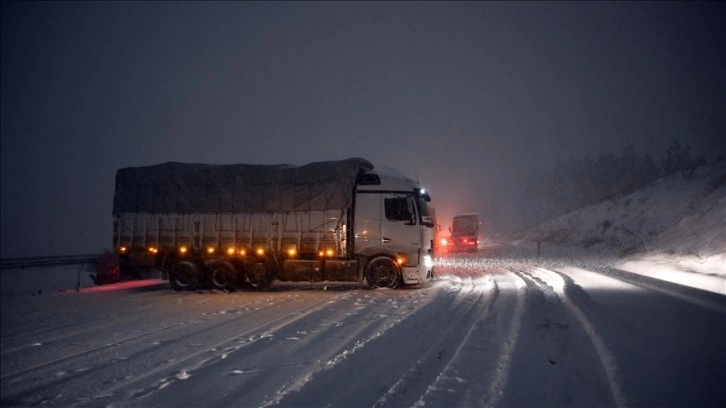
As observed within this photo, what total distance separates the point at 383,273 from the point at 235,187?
5482mm

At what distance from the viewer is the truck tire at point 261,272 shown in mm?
14539

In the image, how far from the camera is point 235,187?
14695 mm

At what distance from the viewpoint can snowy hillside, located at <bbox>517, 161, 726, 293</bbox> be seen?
46.4 feet

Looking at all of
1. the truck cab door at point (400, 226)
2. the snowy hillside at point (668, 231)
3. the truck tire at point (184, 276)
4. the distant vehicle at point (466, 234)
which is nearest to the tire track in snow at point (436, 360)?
the truck cab door at point (400, 226)

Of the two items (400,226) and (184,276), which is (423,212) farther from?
(184,276)

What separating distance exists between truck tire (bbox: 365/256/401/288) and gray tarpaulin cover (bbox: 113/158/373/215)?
2077 millimetres

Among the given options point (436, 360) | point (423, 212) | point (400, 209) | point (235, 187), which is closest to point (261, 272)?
point (235, 187)

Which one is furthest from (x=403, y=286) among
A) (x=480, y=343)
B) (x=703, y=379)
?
(x=703, y=379)

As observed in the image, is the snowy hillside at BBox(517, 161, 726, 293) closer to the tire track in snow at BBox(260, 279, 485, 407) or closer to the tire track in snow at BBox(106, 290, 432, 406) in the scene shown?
the tire track in snow at BBox(260, 279, 485, 407)

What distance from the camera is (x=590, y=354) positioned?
6250 mm

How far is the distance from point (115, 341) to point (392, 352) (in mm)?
4789

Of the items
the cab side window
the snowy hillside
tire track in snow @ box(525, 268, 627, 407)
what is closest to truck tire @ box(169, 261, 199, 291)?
the cab side window

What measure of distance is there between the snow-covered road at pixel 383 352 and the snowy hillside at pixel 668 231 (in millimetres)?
3798

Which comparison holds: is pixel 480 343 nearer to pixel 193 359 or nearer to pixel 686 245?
pixel 193 359
